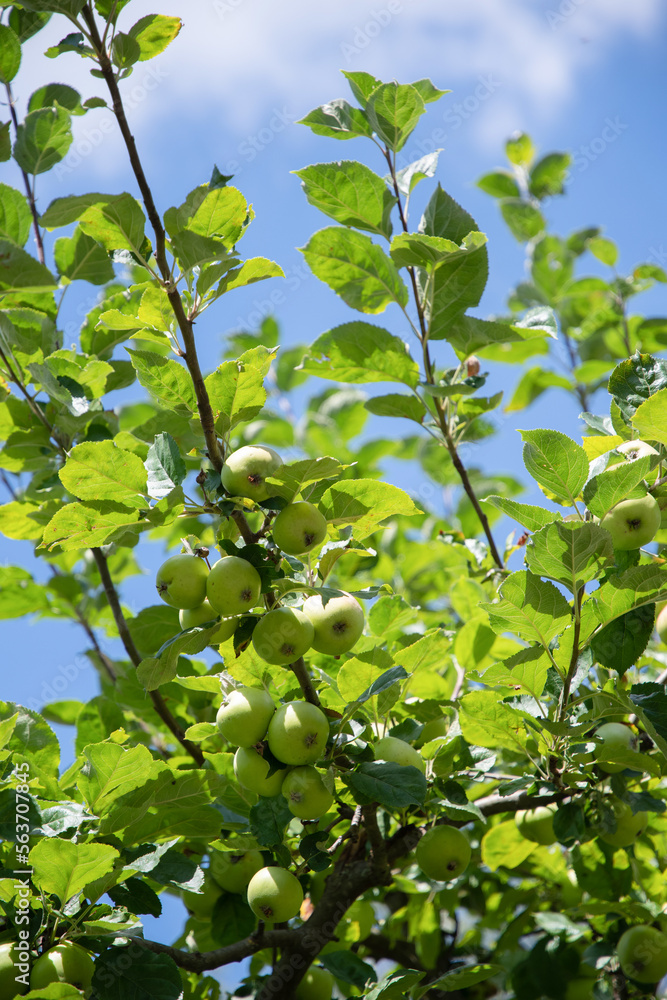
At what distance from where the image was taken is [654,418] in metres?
1.78

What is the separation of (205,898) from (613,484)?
1764 millimetres

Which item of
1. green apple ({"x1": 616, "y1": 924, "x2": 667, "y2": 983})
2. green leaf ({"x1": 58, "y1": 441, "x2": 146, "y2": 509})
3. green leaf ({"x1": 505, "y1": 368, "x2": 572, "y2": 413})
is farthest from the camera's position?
green leaf ({"x1": 505, "y1": 368, "x2": 572, "y2": 413})

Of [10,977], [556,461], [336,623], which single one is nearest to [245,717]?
[336,623]

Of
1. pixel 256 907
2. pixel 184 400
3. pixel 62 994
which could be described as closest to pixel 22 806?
pixel 62 994

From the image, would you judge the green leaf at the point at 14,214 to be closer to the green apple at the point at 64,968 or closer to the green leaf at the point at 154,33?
the green leaf at the point at 154,33

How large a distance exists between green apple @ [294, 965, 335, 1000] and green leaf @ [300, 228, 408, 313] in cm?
207

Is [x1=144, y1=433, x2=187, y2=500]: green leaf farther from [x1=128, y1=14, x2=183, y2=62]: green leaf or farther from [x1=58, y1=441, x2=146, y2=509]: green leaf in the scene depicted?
[x1=128, y1=14, x2=183, y2=62]: green leaf

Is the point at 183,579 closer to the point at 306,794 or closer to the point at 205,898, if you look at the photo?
the point at 306,794

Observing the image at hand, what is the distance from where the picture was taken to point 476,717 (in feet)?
6.59

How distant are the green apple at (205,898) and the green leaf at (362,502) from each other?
47.7 inches

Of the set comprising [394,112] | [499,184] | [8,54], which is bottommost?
[394,112]

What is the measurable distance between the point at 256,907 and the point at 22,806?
0.61 meters

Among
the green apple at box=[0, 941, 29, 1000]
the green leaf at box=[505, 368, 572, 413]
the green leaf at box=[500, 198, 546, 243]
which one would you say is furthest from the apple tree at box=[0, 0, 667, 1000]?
the green leaf at box=[500, 198, 546, 243]

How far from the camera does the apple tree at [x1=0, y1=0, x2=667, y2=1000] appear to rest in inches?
68.2
